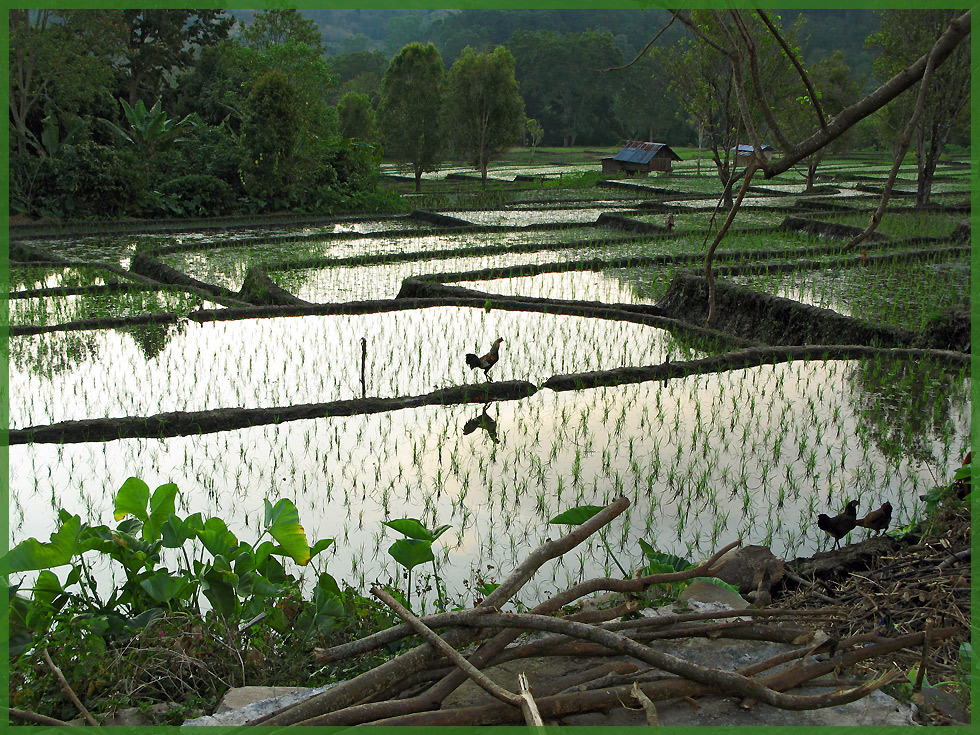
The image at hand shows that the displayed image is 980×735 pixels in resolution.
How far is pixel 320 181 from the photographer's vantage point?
1725cm

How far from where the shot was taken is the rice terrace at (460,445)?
86.8 inches

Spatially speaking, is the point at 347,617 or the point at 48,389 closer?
the point at 347,617

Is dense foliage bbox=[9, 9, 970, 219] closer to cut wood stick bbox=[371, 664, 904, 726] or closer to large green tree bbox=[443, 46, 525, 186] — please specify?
large green tree bbox=[443, 46, 525, 186]

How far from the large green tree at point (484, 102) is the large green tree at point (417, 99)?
651 millimetres

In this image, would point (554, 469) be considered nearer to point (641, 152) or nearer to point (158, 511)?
point (158, 511)

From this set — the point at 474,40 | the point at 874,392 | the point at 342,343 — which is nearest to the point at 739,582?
the point at 874,392

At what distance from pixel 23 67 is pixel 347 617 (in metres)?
17.1

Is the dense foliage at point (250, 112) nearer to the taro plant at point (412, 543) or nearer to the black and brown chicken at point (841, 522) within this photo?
the black and brown chicken at point (841, 522)

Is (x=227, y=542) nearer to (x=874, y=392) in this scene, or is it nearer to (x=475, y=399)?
(x=475, y=399)

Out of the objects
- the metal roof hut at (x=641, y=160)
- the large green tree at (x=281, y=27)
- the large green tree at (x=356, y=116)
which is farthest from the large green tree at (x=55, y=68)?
the metal roof hut at (x=641, y=160)

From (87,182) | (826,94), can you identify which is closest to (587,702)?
(87,182)

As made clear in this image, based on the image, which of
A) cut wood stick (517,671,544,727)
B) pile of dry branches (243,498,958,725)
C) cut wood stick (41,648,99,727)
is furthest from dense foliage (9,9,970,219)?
cut wood stick (41,648,99,727)

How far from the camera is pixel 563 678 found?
1776 millimetres

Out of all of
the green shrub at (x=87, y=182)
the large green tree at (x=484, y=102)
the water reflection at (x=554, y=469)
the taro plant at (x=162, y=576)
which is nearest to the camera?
the taro plant at (x=162, y=576)
